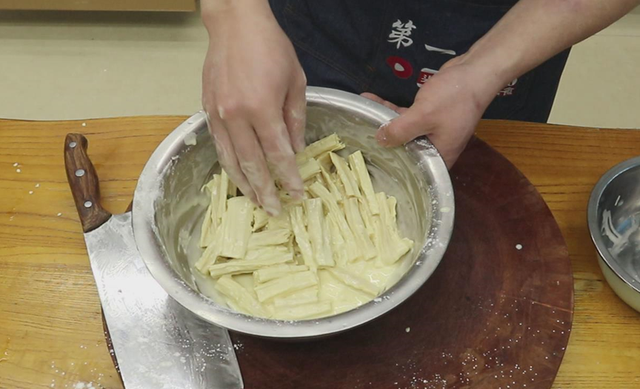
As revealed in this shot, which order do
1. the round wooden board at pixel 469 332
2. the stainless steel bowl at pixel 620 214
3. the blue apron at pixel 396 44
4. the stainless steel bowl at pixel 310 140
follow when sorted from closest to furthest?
the stainless steel bowl at pixel 310 140, the round wooden board at pixel 469 332, the stainless steel bowl at pixel 620 214, the blue apron at pixel 396 44

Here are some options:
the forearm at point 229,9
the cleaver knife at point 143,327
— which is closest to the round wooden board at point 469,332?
the cleaver knife at point 143,327

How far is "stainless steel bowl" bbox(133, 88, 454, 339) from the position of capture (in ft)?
2.70

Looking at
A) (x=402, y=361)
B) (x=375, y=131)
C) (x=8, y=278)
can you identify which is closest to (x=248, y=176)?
(x=375, y=131)

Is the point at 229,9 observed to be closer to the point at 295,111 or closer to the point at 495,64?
the point at 295,111

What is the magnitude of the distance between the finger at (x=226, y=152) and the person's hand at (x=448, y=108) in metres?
0.26

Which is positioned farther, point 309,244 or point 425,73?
point 425,73

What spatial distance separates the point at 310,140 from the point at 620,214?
63cm

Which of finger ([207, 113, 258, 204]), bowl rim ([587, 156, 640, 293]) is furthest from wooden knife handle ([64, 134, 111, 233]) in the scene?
bowl rim ([587, 156, 640, 293])

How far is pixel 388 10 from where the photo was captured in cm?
117

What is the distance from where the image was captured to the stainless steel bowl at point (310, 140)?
82cm

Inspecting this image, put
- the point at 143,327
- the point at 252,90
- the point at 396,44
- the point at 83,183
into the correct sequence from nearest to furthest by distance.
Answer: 1. the point at 252,90
2. the point at 143,327
3. the point at 83,183
4. the point at 396,44

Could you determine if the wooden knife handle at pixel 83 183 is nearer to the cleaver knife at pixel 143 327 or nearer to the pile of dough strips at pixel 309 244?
the cleaver knife at pixel 143 327

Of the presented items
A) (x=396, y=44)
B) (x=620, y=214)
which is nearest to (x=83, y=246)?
(x=396, y=44)

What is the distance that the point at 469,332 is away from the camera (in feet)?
3.18
